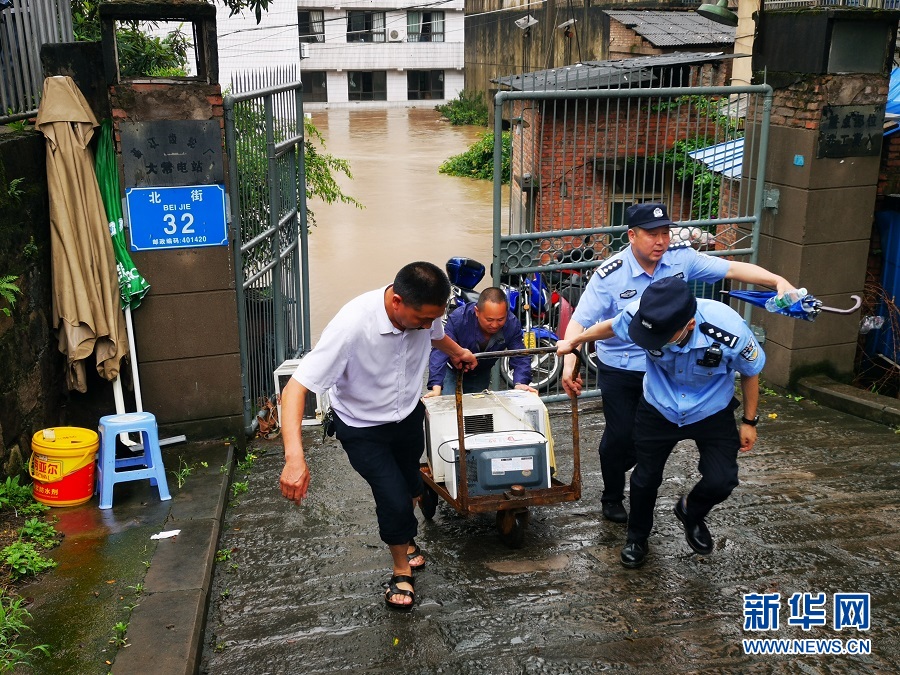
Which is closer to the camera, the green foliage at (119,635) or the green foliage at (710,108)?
the green foliage at (119,635)

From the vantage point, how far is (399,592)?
449cm

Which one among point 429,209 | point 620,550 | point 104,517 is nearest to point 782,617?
point 620,550

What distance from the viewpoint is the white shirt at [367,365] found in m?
4.10

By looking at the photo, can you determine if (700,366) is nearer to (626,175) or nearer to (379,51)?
(626,175)

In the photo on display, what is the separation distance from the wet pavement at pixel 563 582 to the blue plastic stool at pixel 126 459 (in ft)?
1.82

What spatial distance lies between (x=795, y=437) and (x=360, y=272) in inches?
445

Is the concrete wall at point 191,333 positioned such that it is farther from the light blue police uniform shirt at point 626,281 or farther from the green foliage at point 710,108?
the green foliage at point 710,108

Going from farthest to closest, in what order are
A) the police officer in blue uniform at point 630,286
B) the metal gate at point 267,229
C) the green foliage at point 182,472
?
the metal gate at point 267,229 < the green foliage at point 182,472 < the police officer in blue uniform at point 630,286

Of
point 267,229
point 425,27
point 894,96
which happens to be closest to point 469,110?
point 425,27

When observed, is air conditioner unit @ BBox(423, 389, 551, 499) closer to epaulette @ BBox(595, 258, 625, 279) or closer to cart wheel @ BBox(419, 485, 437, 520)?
cart wheel @ BBox(419, 485, 437, 520)

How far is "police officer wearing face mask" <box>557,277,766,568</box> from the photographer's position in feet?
13.5

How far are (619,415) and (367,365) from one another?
5.55ft

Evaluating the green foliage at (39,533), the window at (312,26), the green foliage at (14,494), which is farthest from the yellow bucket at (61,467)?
the window at (312,26)

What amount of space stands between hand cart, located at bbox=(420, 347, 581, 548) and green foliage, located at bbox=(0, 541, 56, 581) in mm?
2136
